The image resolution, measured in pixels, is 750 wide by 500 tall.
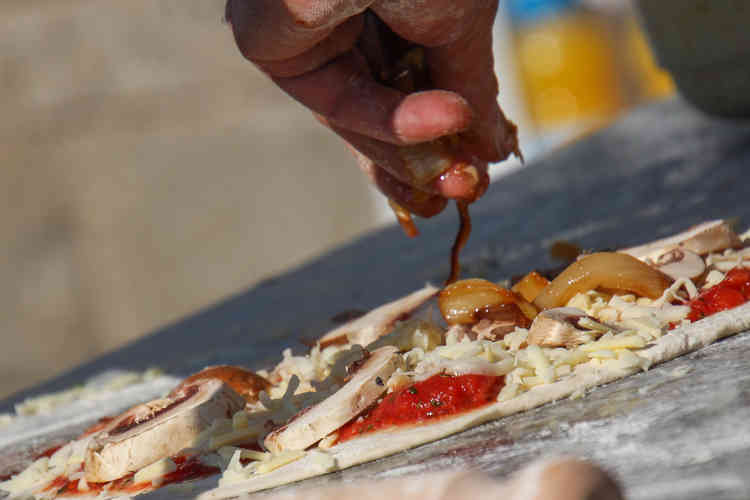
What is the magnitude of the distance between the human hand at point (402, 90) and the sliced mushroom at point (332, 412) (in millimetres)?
459

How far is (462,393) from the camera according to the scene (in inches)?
65.9

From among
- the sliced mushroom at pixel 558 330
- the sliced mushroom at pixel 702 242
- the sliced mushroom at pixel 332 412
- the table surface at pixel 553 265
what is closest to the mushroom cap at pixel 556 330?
the sliced mushroom at pixel 558 330

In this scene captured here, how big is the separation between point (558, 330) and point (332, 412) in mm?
399

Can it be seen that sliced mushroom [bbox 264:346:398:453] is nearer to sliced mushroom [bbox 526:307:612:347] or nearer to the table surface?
the table surface

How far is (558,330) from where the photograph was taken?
1738 millimetres

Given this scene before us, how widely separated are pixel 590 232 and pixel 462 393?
163 cm

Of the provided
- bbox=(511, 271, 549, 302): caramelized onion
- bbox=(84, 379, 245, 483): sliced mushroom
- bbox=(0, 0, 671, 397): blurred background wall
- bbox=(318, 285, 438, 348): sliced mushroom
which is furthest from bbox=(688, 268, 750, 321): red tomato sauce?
bbox=(0, 0, 671, 397): blurred background wall

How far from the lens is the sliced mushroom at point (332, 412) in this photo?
5.44 ft

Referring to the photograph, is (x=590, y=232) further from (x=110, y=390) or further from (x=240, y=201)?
(x=240, y=201)

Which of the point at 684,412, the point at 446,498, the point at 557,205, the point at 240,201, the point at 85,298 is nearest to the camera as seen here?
the point at 446,498

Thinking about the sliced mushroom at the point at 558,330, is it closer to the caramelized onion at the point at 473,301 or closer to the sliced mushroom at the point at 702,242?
the caramelized onion at the point at 473,301

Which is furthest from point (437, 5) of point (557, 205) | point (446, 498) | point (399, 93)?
point (557, 205)

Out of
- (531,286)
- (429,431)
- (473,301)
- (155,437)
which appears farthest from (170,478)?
(531,286)

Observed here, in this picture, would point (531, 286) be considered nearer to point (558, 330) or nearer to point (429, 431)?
point (558, 330)
